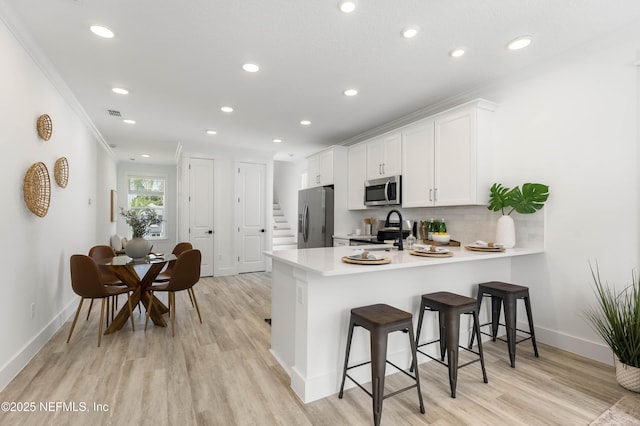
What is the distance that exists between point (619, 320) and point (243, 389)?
8.80ft

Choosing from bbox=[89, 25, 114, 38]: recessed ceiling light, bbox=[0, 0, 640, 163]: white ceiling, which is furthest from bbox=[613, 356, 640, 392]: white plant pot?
bbox=[89, 25, 114, 38]: recessed ceiling light

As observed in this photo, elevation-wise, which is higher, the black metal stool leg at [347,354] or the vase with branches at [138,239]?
the vase with branches at [138,239]

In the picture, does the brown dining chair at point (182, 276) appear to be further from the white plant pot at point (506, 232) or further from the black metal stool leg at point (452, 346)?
the white plant pot at point (506, 232)

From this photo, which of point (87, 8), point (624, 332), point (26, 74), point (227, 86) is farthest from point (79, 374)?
point (624, 332)

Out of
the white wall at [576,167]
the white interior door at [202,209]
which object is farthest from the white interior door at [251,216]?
the white wall at [576,167]

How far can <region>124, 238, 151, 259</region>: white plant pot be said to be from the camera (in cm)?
328

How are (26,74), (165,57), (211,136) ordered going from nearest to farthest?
(26,74), (165,57), (211,136)

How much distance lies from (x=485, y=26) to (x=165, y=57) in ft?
8.42

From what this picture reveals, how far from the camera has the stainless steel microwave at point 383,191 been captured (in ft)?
13.2

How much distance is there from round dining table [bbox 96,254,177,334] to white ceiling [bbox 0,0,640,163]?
1.84 metres

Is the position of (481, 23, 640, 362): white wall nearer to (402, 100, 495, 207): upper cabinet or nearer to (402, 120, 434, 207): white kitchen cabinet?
(402, 100, 495, 207): upper cabinet

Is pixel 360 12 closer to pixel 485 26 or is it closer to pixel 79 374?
pixel 485 26

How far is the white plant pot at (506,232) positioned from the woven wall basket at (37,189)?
406cm

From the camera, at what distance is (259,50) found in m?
2.54
